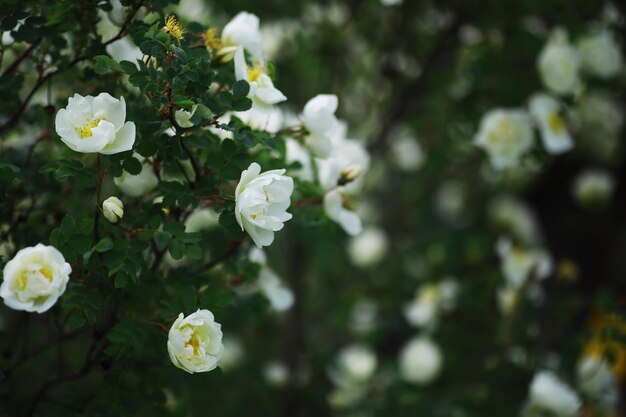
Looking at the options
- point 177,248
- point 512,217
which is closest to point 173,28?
point 177,248

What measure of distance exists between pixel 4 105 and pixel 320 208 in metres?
0.66

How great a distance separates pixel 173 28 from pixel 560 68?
1384mm

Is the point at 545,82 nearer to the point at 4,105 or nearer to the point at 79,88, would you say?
the point at 79,88

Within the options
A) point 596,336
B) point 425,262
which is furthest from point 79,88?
point 425,262

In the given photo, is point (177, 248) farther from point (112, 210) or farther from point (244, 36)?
point (244, 36)

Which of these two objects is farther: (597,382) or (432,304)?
(432,304)

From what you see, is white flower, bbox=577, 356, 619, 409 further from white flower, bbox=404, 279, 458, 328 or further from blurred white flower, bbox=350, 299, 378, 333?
blurred white flower, bbox=350, 299, 378, 333

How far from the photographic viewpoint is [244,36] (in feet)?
4.29

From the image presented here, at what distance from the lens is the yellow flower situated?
110 centimetres

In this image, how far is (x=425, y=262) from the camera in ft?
9.99

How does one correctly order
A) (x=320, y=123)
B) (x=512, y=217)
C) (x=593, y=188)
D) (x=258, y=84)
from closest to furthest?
(x=258, y=84), (x=320, y=123), (x=593, y=188), (x=512, y=217)

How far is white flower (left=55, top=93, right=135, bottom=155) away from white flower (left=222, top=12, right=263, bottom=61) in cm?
30

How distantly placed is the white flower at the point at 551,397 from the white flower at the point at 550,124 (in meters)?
0.66

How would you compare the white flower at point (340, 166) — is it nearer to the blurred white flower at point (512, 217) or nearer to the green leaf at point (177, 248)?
the green leaf at point (177, 248)
